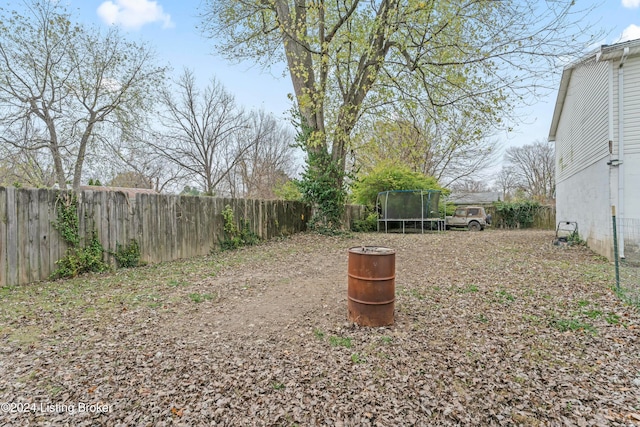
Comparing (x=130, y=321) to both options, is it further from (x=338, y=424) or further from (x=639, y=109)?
(x=639, y=109)

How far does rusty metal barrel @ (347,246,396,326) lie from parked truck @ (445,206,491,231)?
14.3 metres

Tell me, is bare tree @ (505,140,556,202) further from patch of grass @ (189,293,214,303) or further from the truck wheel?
patch of grass @ (189,293,214,303)

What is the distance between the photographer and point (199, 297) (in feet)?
13.3

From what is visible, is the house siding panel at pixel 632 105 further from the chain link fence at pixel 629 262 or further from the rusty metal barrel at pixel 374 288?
the rusty metal barrel at pixel 374 288

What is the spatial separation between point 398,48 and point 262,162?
14.9 metres

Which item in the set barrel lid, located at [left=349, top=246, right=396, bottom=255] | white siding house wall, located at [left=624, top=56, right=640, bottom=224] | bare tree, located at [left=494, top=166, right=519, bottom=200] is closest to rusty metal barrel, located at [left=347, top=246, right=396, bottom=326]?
barrel lid, located at [left=349, top=246, right=396, bottom=255]

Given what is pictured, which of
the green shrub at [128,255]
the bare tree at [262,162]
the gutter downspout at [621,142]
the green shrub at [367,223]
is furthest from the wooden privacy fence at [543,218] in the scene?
the green shrub at [128,255]

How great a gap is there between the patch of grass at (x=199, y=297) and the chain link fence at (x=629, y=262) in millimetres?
5349

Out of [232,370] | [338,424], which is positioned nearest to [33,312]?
[232,370]

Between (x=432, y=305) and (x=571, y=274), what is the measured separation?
3.24m

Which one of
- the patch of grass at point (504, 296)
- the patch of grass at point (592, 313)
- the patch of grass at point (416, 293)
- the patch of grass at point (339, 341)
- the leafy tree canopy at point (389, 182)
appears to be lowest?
the patch of grass at point (339, 341)

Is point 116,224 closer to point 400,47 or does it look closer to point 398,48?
point 400,47

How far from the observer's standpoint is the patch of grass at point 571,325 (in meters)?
3.12

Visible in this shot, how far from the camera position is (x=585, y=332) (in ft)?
10.1
